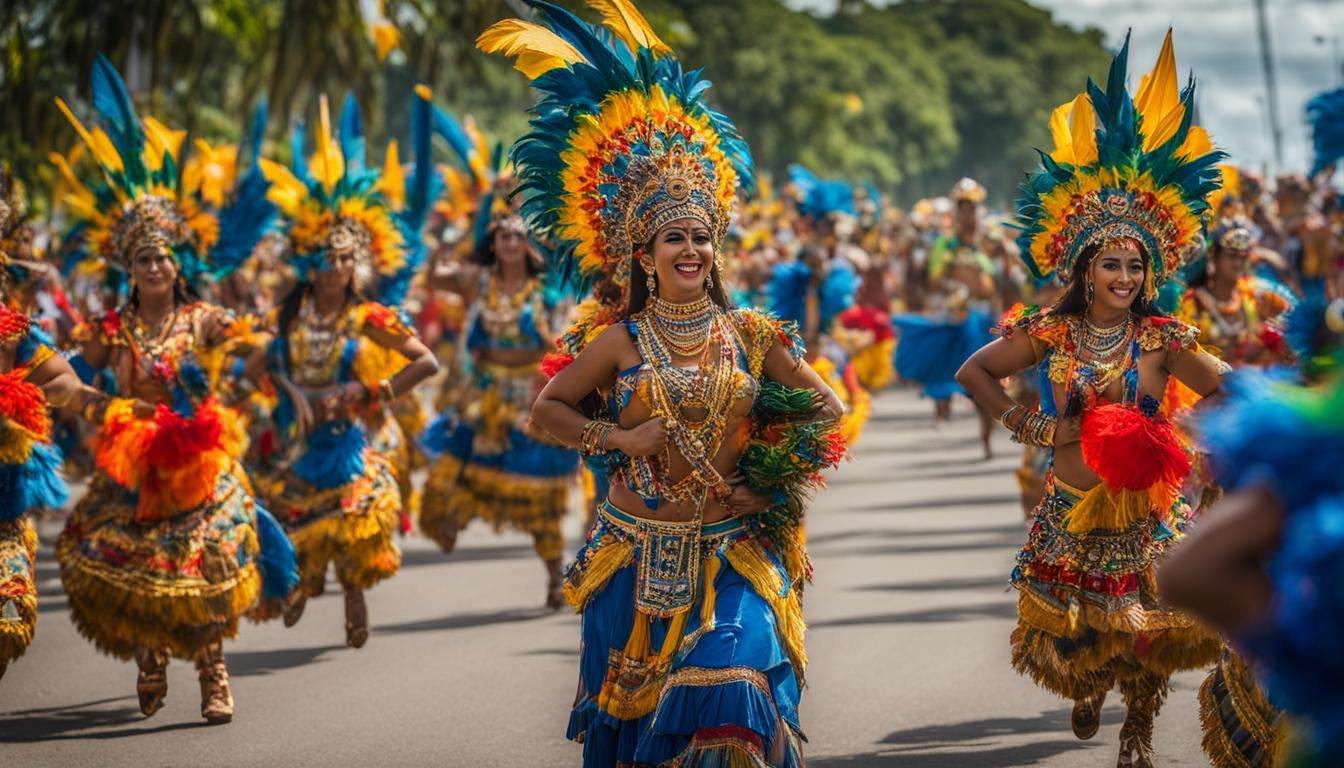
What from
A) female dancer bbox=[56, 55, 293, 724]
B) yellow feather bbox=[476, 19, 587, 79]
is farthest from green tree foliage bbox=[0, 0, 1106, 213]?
yellow feather bbox=[476, 19, 587, 79]

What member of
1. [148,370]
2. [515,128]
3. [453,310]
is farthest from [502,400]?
[515,128]

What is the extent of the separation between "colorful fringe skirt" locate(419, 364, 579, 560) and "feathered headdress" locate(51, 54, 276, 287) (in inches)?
100

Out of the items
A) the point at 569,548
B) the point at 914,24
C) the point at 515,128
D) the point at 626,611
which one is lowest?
the point at 569,548

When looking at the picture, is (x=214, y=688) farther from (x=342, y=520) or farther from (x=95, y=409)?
(x=342, y=520)

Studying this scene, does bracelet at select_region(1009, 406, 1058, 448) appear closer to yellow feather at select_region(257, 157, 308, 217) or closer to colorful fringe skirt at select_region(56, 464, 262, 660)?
colorful fringe skirt at select_region(56, 464, 262, 660)

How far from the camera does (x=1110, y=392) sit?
7.00 m

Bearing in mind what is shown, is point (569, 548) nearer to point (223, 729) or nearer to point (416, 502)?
point (416, 502)

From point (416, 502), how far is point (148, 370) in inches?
191

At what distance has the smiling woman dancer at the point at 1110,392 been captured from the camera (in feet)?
22.3

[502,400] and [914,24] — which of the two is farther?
[914,24]

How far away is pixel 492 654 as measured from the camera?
31.5 ft

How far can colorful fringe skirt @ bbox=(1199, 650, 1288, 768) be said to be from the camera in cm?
570

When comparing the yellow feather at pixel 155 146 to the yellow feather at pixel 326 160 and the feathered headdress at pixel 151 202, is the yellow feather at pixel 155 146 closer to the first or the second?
the feathered headdress at pixel 151 202

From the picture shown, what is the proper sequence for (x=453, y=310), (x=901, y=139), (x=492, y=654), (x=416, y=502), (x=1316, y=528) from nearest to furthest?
(x=1316, y=528)
(x=492, y=654)
(x=416, y=502)
(x=453, y=310)
(x=901, y=139)
